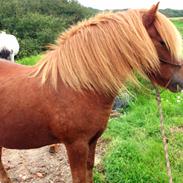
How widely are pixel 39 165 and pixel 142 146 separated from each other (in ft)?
3.56

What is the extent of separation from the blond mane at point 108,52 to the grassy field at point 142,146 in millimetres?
341

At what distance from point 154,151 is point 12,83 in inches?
66.3

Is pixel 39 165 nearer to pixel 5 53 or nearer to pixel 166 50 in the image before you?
pixel 166 50

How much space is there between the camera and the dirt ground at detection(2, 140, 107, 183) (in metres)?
3.68

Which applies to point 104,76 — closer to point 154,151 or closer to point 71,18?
Result: point 154,151

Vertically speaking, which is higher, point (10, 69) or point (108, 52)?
point (108, 52)

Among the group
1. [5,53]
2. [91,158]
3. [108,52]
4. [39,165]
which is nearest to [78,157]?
[91,158]

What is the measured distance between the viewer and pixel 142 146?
3.91 m

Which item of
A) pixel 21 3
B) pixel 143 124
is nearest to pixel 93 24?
pixel 143 124

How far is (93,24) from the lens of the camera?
2.60 metres

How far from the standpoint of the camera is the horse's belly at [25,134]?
270 centimetres

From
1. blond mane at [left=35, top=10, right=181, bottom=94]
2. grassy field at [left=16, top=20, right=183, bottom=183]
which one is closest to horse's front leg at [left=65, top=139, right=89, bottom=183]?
blond mane at [left=35, top=10, right=181, bottom=94]

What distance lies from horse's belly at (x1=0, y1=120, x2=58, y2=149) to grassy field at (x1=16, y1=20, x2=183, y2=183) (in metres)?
0.78

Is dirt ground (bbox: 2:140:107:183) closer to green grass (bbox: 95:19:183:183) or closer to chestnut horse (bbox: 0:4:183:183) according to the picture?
green grass (bbox: 95:19:183:183)
